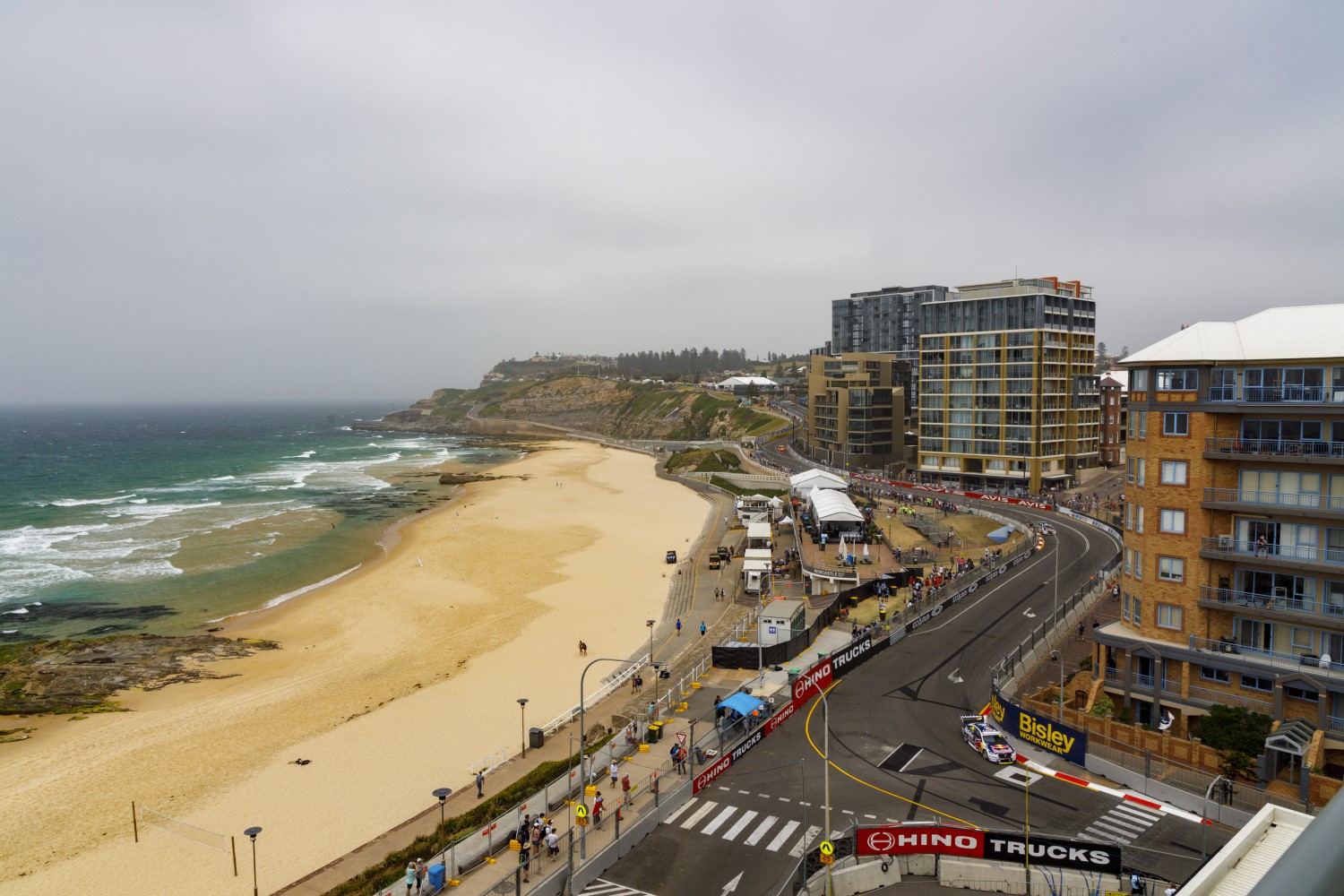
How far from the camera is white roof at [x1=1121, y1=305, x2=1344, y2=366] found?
32125 mm

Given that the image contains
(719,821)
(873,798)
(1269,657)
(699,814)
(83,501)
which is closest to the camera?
(719,821)

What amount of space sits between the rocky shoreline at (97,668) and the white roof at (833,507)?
41.6 m

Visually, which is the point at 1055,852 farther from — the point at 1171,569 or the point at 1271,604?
the point at 1271,604

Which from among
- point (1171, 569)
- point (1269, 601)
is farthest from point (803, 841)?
point (1269, 601)

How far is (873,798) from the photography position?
96.6ft

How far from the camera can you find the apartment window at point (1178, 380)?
34438 mm

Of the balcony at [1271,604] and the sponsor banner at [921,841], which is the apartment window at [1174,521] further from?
the sponsor banner at [921,841]

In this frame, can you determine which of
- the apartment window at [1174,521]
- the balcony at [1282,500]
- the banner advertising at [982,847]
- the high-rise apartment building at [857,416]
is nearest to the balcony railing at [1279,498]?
the balcony at [1282,500]

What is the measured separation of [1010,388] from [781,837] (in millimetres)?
76325

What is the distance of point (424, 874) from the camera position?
25.6m

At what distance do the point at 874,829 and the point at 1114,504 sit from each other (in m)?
66.4

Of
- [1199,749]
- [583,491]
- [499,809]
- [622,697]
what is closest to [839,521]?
[622,697]

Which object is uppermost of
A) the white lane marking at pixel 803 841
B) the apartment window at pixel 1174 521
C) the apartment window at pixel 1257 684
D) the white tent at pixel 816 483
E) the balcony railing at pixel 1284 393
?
the balcony railing at pixel 1284 393

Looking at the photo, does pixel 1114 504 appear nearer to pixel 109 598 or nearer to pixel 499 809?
pixel 499 809
